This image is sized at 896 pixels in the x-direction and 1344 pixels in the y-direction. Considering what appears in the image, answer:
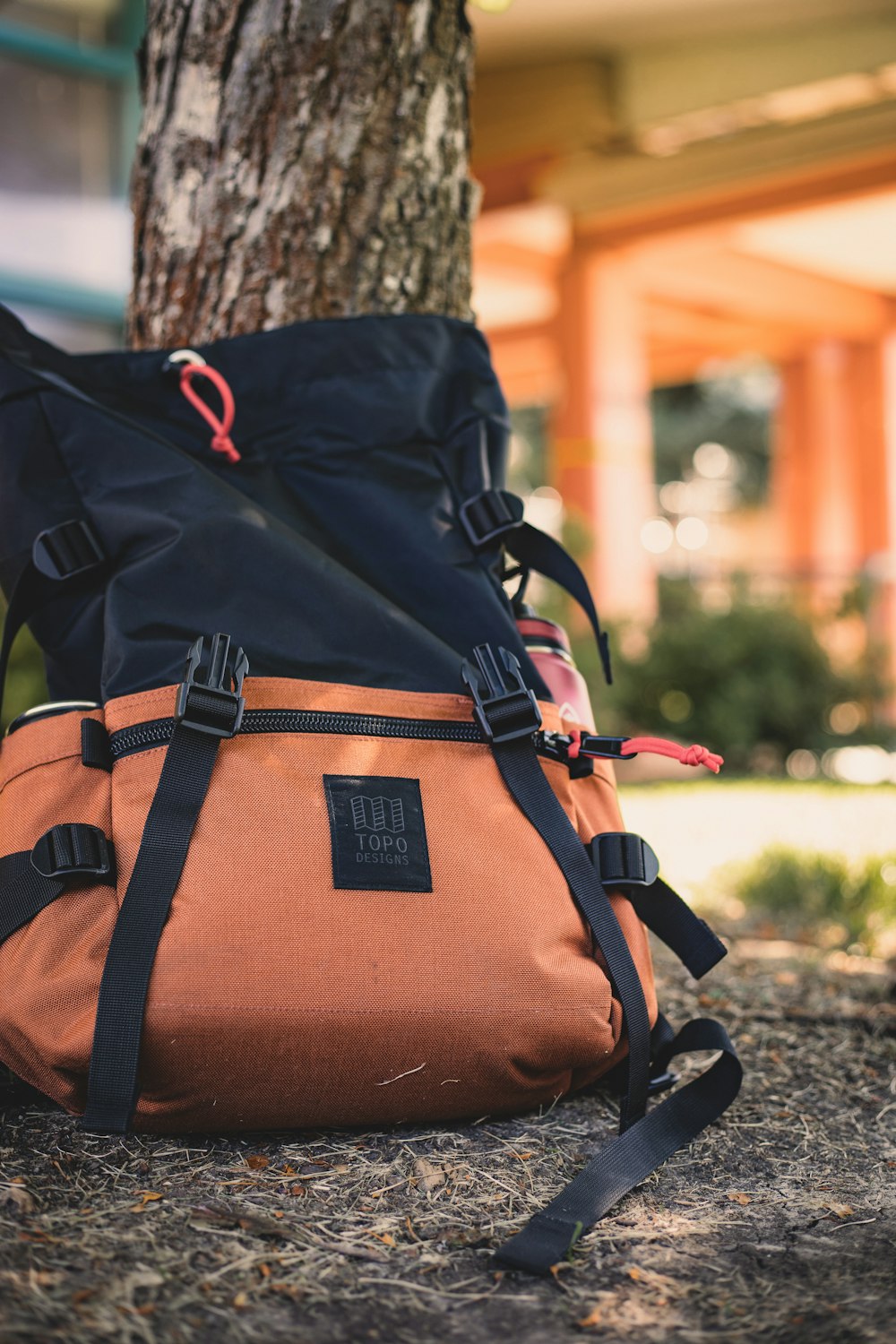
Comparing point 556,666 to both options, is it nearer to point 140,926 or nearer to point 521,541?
point 521,541

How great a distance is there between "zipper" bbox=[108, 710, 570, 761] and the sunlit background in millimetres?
1715

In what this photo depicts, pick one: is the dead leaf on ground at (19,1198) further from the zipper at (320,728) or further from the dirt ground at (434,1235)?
the zipper at (320,728)

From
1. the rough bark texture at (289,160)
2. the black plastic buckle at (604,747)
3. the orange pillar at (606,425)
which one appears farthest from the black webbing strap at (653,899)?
the orange pillar at (606,425)

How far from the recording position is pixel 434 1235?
1.39m

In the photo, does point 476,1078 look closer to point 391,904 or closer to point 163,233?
point 391,904

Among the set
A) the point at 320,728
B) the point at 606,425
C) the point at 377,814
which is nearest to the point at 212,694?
the point at 320,728

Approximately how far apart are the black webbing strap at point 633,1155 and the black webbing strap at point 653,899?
9cm

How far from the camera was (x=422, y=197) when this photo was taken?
2.37 m

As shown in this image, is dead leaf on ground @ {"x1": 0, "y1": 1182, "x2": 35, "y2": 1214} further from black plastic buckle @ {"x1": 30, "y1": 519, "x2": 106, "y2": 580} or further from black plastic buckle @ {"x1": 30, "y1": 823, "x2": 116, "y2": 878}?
black plastic buckle @ {"x1": 30, "y1": 519, "x2": 106, "y2": 580}

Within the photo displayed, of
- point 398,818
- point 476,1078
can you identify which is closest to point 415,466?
point 398,818

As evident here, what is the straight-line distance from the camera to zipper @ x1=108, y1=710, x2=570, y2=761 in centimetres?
163

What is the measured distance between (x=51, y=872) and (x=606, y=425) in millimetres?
8233

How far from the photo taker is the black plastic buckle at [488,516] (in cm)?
→ 194

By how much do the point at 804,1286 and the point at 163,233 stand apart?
78.4 inches
